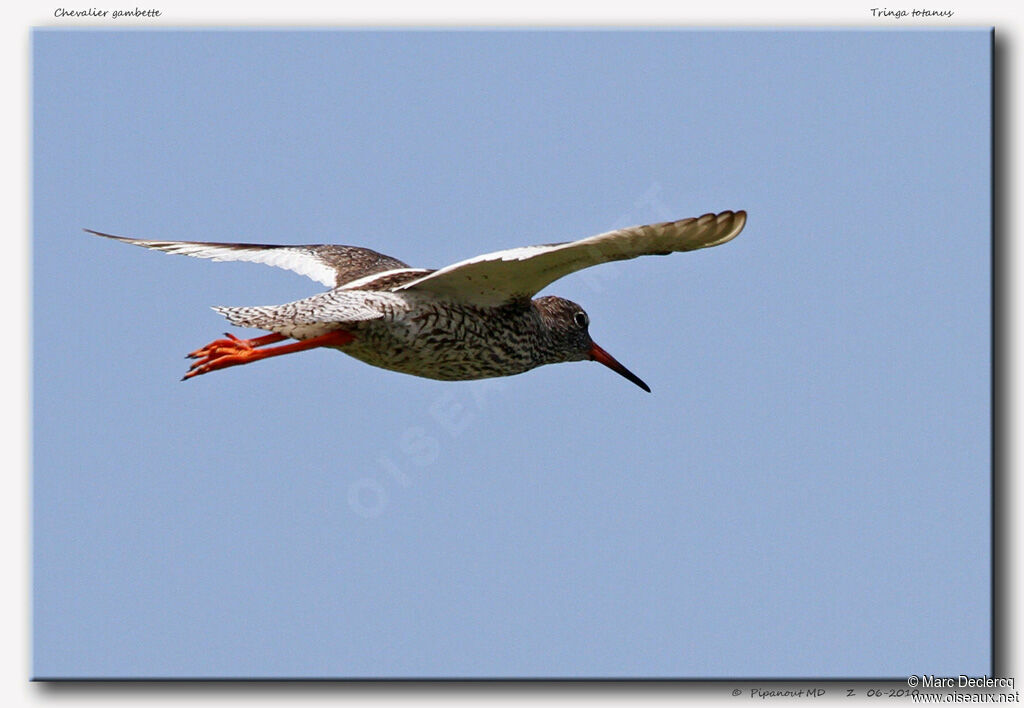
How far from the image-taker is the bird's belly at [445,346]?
727 cm

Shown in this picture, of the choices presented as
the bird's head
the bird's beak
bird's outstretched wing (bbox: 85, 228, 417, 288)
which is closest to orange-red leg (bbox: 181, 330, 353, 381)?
bird's outstretched wing (bbox: 85, 228, 417, 288)

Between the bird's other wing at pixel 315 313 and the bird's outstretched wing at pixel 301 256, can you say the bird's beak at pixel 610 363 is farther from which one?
the bird's other wing at pixel 315 313

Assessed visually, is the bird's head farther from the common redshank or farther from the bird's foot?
the bird's foot

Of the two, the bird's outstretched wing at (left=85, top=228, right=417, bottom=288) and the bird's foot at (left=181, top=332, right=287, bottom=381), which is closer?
the bird's foot at (left=181, top=332, right=287, bottom=381)

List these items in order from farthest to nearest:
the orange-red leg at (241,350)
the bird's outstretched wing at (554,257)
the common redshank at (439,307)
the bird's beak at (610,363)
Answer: the bird's beak at (610,363)
the orange-red leg at (241,350)
the common redshank at (439,307)
the bird's outstretched wing at (554,257)

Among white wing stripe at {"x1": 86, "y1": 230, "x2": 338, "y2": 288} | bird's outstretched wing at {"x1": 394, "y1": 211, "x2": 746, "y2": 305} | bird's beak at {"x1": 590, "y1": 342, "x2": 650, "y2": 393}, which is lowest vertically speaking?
bird's beak at {"x1": 590, "y1": 342, "x2": 650, "y2": 393}

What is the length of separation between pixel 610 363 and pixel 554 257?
2.09 m

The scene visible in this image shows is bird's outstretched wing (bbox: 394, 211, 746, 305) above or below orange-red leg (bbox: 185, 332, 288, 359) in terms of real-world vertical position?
above

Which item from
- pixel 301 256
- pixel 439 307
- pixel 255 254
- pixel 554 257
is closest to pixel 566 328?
pixel 439 307

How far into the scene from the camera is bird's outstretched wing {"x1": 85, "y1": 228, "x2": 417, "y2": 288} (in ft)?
26.8

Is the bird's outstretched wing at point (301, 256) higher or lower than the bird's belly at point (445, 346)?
higher

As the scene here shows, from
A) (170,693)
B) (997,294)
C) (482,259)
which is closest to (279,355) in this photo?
(482,259)

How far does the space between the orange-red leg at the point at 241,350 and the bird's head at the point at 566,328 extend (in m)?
1.47

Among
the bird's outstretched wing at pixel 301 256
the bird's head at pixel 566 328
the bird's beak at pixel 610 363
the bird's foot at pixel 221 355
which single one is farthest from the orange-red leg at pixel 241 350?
the bird's beak at pixel 610 363
